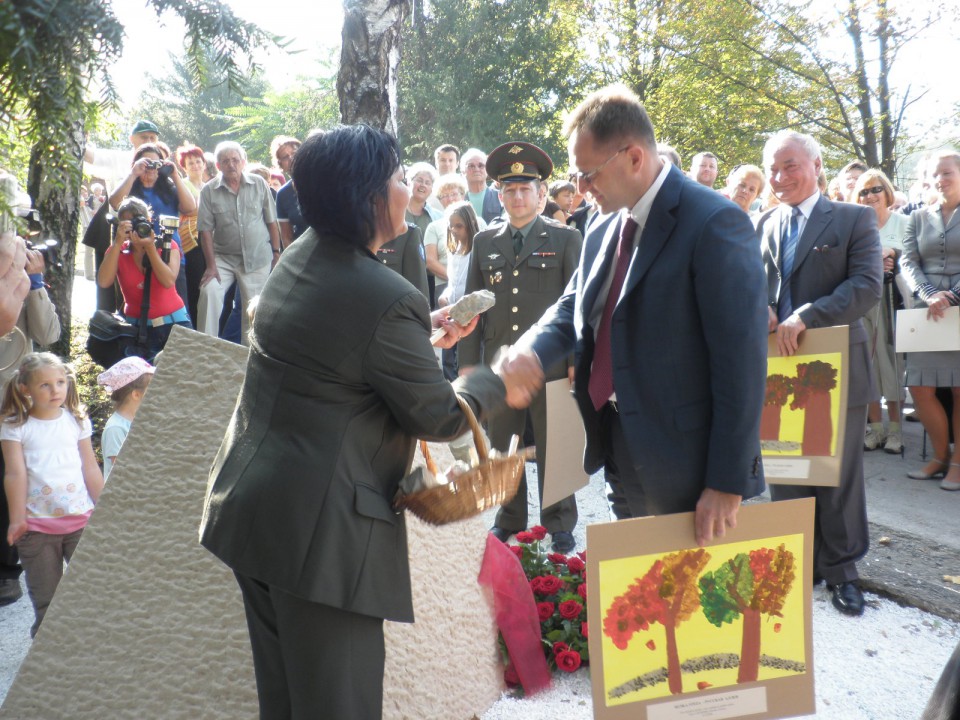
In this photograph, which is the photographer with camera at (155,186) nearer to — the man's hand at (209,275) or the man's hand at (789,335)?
the man's hand at (209,275)

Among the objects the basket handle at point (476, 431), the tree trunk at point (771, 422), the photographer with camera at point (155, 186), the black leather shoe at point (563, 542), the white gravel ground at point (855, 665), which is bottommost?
the white gravel ground at point (855, 665)

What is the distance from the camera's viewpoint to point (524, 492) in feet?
16.3

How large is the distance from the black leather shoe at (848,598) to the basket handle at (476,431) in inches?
111

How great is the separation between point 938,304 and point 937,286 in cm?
29

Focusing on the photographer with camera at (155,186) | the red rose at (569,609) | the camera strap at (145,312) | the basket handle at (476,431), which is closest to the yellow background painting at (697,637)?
the basket handle at (476,431)

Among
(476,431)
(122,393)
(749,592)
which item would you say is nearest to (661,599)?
(749,592)

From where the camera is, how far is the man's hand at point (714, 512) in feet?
8.11

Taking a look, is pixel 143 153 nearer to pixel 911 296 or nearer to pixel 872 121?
pixel 911 296

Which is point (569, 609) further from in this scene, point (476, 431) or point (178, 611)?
point (476, 431)

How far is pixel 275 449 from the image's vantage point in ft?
6.54

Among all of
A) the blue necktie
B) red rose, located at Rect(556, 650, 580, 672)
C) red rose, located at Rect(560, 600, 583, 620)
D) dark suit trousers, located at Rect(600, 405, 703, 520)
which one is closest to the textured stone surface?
red rose, located at Rect(556, 650, 580, 672)

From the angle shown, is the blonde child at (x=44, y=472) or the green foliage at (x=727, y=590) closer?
the green foliage at (x=727, y=590)

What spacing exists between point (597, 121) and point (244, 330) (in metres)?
6.17

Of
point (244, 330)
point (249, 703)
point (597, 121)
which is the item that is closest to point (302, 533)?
point (249, 703)
